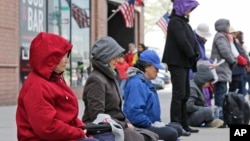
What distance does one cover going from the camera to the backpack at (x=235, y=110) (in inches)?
411

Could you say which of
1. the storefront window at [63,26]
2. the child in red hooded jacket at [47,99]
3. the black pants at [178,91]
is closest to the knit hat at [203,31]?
the black pants at [178,91]

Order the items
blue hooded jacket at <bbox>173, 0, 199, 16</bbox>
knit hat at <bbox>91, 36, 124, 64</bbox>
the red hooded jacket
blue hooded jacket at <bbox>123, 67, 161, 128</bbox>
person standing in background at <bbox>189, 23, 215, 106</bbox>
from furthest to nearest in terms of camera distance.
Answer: person standing in background at <bbox>189, 23, 215, 106</bbox>, blue hooded jacket at <bbox>173, 0, 199, 16</bbox>, blue hooded jacket at <bbox>123, 67, 161, 128</bbox>, knit hat at <bbox>91, 36, 124, 64</bbox>, the red hooded jacket

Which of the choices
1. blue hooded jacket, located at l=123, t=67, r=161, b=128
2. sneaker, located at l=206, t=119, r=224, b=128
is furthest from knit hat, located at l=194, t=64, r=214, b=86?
blue hooded jacket, located at l=123, t=67, r=161, b=128

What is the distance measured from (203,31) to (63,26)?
924 centimetres

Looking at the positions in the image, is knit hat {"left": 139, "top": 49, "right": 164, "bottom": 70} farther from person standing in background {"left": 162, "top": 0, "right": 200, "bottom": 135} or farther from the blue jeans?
the blue jeans

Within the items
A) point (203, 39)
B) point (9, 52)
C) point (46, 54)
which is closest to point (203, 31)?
point (203, 39)

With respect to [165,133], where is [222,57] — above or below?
above

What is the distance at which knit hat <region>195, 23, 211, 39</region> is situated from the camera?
1053cm

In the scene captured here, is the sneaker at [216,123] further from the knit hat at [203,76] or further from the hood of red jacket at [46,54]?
the hood of red jacket at [46,54]

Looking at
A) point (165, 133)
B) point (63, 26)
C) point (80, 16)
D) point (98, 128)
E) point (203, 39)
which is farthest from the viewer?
point (80, 16)

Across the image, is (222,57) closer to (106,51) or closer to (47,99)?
(106,51)

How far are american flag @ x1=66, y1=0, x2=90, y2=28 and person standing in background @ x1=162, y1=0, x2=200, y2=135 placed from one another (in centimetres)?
1063

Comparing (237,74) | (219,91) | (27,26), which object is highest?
(27,26)

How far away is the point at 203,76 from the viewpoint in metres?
10.4
